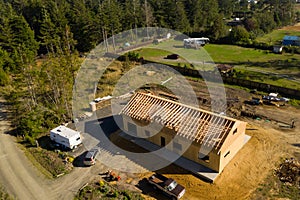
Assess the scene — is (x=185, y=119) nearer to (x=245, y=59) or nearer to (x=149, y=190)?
(x=149, y=190)

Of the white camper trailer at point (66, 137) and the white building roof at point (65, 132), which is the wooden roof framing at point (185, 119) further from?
the white building roof at point (65, 132)

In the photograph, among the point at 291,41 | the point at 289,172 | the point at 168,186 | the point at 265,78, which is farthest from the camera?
the point at 291,41

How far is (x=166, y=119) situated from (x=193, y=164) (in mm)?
5662

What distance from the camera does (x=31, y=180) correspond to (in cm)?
2762

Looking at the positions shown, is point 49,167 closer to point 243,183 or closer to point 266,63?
point 243,183

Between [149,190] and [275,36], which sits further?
[275,36]

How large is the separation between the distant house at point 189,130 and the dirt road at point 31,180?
777 centimetres

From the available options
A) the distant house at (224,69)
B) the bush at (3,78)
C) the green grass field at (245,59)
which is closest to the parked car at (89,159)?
the bush at (3,78)

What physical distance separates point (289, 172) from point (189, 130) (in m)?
10.8

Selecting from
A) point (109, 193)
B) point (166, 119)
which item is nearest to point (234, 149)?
point (166, 119)

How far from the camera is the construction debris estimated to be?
25.9 meters

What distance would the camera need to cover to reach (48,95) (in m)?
42.4

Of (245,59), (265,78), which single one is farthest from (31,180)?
(245,59)

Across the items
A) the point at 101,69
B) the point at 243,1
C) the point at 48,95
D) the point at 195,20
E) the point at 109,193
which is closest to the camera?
the point at 109,193
